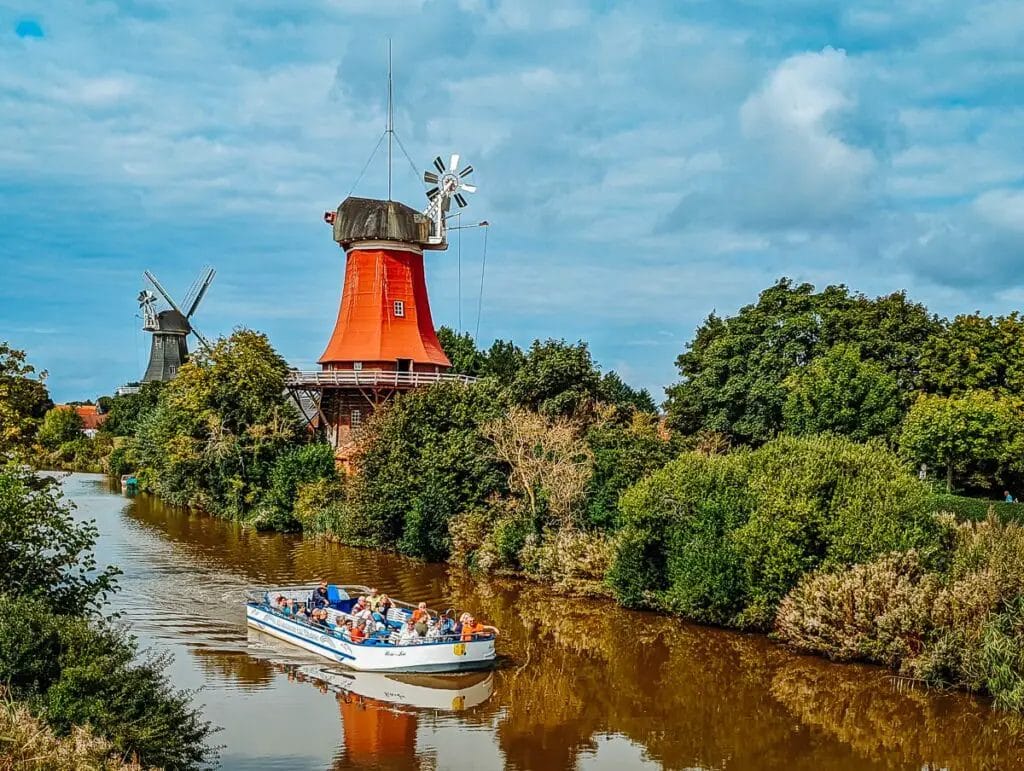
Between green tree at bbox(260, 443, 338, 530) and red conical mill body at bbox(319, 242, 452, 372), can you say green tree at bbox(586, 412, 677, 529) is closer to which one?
green tree at bbox(260, 443, 338, 530)

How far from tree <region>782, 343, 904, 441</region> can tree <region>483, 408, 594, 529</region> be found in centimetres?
731

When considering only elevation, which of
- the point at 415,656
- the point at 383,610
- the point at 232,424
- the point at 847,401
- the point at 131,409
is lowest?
the point at 415,656

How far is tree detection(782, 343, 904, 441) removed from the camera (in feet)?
99.2

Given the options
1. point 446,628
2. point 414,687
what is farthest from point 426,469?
point 414,687

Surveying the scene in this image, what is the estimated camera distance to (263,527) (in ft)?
125

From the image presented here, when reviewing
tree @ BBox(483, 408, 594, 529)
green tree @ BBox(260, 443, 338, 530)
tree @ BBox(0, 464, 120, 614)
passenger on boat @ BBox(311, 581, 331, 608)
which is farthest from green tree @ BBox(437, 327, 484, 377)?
tree @ BBox(0, 464, 120, 614)

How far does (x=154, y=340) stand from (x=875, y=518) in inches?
2864

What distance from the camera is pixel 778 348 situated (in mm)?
33969

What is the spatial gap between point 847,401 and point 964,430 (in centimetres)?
356

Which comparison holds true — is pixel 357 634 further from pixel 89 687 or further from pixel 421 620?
pixel 89 687

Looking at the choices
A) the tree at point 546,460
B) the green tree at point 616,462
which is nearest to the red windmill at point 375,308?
the tree at point 546,460

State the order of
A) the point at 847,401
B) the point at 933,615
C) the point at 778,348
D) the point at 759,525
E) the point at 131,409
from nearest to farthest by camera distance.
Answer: the point at 933,615, the point at 759,525, the point at 847,401, the point at 778,348, the point at 131,409

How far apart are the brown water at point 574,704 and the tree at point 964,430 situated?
10550mm

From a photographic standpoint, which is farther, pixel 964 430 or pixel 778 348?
pixel 778 348
